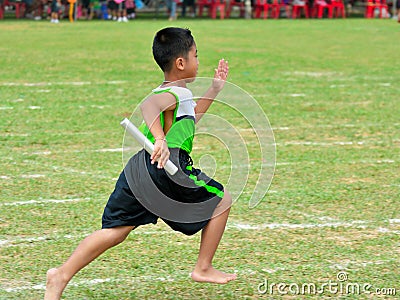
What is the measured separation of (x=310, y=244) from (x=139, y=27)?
2120 centimetres

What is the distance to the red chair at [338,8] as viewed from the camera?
32862mm

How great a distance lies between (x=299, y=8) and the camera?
3303cm

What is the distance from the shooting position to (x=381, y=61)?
53.7ft

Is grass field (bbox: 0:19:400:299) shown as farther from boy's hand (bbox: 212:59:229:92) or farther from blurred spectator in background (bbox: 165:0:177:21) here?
blurred spectator in background (bbox: 165:0:177:21)

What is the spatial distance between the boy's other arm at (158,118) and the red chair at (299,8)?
2885 cm

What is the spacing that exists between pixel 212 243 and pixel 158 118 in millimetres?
718

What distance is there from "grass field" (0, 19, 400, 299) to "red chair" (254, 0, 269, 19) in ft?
52.5

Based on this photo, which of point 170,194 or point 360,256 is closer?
point 170,194

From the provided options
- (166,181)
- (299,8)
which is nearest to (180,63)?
(166,181)

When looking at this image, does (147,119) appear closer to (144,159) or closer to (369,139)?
(144,159)

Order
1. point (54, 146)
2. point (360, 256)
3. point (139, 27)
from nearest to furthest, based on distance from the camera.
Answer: point (360, 256)
point (54, 146)
point (139, 27)

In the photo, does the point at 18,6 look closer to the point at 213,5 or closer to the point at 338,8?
the point at 213,5

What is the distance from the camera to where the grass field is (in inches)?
187


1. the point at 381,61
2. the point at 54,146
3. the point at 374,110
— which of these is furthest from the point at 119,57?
the point at 54,146
